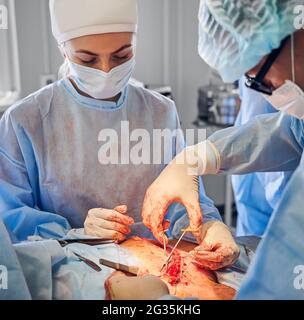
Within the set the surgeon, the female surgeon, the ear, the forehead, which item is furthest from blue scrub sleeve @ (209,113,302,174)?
the ear

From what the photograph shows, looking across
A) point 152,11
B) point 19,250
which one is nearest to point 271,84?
point 152,11

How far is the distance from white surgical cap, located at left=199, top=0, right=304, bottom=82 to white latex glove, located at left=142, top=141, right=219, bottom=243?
0.32 meters

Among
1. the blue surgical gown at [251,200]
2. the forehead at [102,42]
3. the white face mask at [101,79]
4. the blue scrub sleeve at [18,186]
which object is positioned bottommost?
the blue surgical gown at [251,200]

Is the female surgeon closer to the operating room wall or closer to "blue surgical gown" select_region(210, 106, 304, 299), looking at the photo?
the operating room wall

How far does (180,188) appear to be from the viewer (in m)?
1.18

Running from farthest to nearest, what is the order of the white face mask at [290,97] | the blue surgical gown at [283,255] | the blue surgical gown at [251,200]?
the blue surgical gown at [251,200], the white face mask at [290,97], the blue surgical gown at [283,255]

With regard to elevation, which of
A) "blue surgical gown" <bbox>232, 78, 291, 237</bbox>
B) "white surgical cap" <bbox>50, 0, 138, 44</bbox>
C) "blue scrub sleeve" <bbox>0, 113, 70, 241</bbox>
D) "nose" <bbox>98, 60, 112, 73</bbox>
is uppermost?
"white surgical cap" <bbox>50, 0, 138, 44</bbox>

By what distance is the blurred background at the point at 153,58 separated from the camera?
1.21m

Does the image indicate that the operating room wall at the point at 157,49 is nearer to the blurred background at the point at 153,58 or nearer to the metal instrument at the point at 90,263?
the blurred background at the point at 153,58

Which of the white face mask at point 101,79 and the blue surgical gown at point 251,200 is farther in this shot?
the blue surgical gown at point 251,200

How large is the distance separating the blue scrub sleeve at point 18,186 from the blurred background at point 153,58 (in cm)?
12

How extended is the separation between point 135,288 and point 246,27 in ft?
1.98

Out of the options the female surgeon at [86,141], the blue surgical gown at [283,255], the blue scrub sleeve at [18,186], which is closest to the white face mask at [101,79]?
the female surgeon at [86,141]

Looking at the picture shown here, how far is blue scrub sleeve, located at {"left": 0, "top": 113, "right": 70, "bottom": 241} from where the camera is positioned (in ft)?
3.94
